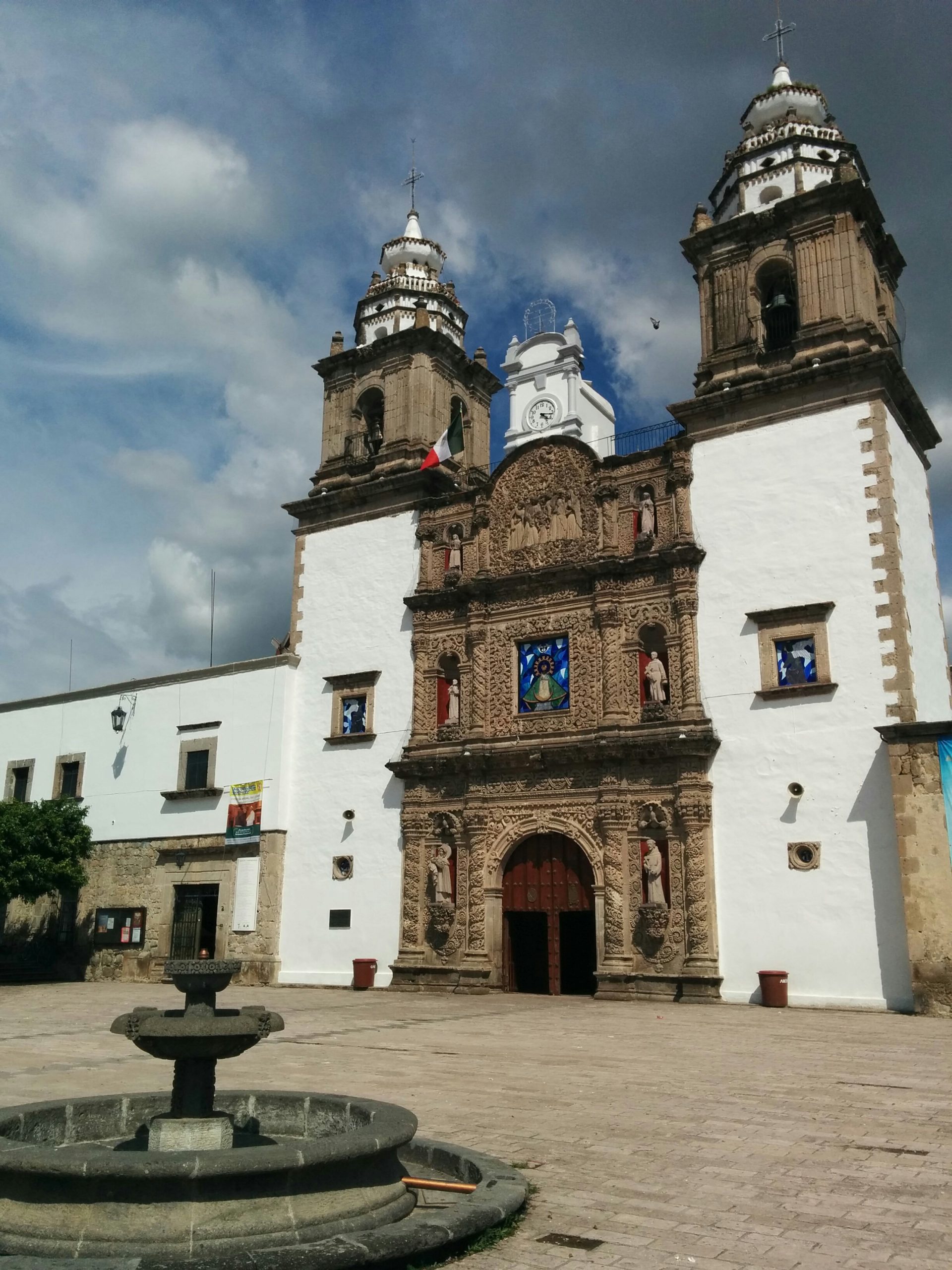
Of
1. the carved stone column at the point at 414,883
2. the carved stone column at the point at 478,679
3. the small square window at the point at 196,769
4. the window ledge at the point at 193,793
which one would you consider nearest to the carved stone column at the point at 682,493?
the carved stone column at the point at 478,679

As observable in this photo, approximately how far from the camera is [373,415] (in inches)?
1184

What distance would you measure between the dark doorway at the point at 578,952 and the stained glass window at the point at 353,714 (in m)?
6.82

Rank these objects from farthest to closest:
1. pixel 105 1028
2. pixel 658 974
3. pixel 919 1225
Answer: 1. pixel 658 974
2. pixel 105 1028
3. pixel 919 1225

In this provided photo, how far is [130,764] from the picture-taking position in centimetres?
2948

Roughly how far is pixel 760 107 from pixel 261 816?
68.4 feet

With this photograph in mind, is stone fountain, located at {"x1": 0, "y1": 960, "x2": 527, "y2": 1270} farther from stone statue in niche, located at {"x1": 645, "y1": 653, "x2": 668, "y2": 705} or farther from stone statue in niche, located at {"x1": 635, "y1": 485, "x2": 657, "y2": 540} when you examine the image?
stone statue in niche, located at {"x1": 635, "y1": 485, "x2": 657, "y2": 540}

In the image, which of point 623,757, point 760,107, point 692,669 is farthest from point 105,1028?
point 760,107

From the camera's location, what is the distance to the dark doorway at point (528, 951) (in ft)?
75.7

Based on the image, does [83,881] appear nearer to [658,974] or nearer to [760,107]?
[658,974]

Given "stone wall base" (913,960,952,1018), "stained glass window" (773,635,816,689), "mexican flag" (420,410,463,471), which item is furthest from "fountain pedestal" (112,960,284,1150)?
"mexican flag" (420,410,463,471)

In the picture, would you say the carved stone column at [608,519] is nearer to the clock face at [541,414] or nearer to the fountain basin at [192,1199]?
the fountain basin at [192,1199]

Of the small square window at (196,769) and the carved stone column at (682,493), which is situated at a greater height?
the carved stone column at (682,493)

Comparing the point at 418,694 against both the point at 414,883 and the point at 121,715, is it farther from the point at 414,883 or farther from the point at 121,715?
the point at 121,715

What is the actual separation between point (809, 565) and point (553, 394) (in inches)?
1203
